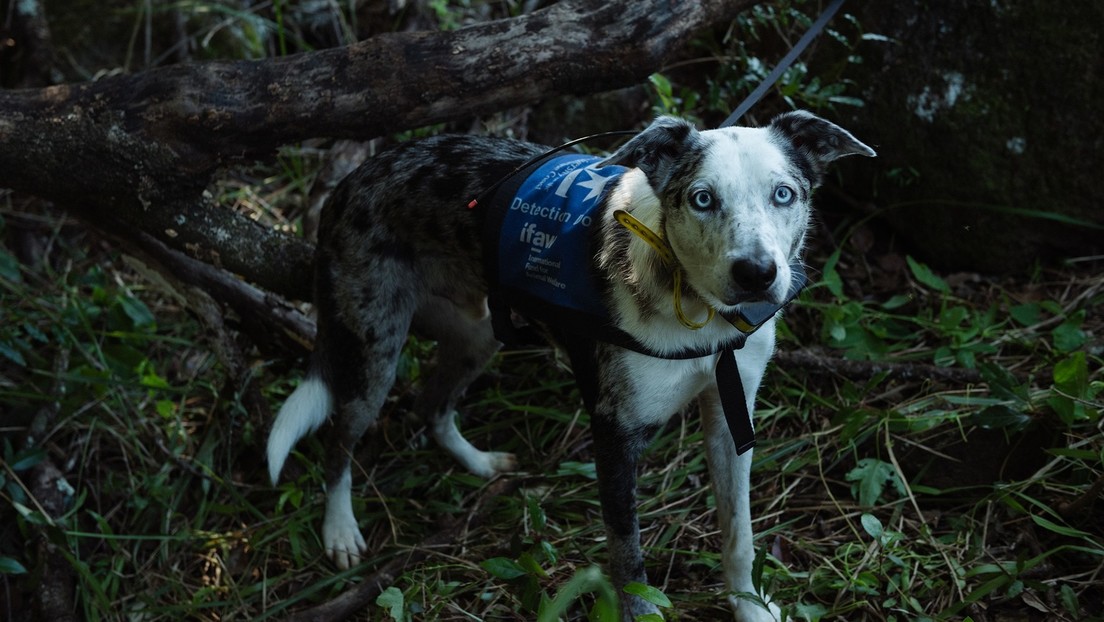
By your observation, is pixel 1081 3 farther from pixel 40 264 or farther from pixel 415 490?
pixel 40 264

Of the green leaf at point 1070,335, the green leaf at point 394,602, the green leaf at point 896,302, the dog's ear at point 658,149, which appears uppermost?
the dog's ear at point 658,149

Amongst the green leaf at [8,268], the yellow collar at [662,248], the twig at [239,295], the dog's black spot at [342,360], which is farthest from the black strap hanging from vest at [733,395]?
the green leaf at [8,268]

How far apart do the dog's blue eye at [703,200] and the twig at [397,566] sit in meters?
1.62

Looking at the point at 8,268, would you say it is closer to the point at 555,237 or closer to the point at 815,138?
the point at 555,237

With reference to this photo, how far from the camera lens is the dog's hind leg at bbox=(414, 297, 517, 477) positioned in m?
3.51

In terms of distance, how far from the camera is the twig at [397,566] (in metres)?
3.23

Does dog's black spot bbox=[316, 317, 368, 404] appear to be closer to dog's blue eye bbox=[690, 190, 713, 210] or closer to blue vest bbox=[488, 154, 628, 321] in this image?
blue vest bbox=[488, 154, 628, 321]

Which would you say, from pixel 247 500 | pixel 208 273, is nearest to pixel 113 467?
pixel 247 500

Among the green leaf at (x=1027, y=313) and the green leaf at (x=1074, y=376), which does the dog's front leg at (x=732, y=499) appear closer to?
the green leaf at (x=1074, y=376)

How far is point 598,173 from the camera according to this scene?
2.94 m

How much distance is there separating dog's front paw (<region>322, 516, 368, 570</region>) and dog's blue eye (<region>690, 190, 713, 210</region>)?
192cm

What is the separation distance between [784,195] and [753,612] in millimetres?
1282

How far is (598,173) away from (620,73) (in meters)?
0.54

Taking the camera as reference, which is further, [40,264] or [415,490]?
[40,264]
